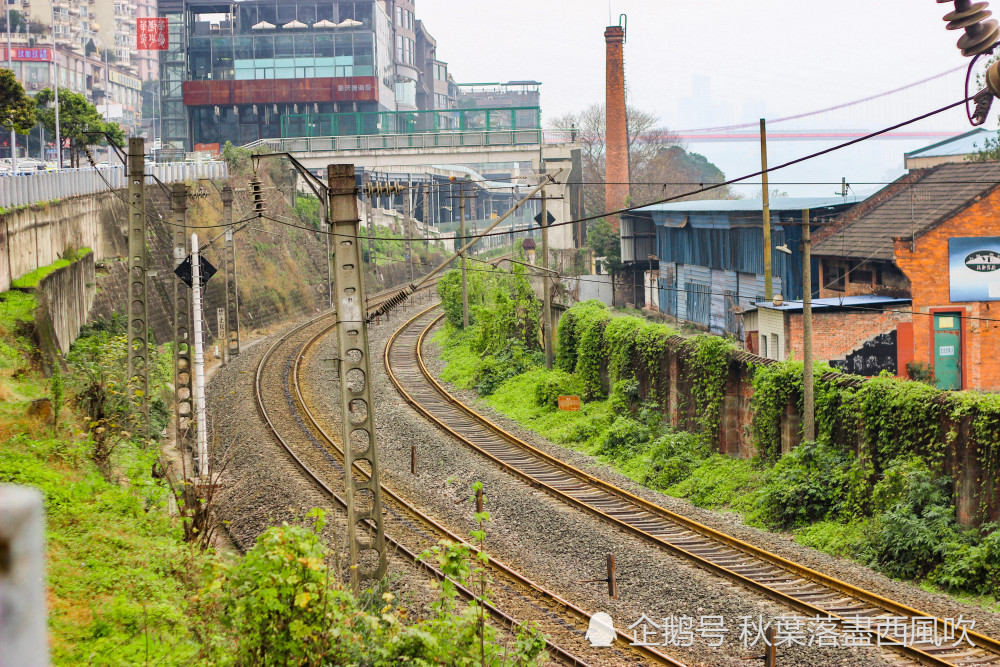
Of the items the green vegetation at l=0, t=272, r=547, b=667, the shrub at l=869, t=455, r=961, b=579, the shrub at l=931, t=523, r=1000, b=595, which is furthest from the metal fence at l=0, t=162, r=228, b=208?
the shrub at l=931, t=523, r=1000, b=595

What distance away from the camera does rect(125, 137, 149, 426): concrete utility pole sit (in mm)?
21125

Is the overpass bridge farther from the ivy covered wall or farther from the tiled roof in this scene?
the ivy covered wall

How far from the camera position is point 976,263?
2741 centimetres

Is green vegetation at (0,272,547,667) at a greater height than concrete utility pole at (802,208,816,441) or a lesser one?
lesser

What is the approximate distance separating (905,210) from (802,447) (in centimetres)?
1490

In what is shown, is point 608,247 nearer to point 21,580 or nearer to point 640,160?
point 640,160

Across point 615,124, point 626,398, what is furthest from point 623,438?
point 615,124

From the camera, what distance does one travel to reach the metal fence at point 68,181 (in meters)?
25.7

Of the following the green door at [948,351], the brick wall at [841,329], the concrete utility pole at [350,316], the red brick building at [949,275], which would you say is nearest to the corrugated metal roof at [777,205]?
the red brick building at [949,275]

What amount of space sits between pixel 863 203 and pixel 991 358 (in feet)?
25.2

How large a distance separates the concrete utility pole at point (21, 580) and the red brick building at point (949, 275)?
26.5 m

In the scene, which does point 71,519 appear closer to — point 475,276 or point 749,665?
point 749,665

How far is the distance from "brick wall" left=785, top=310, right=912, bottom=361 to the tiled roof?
2736 mm

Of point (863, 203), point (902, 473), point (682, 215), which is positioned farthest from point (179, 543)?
point (682, 215)
